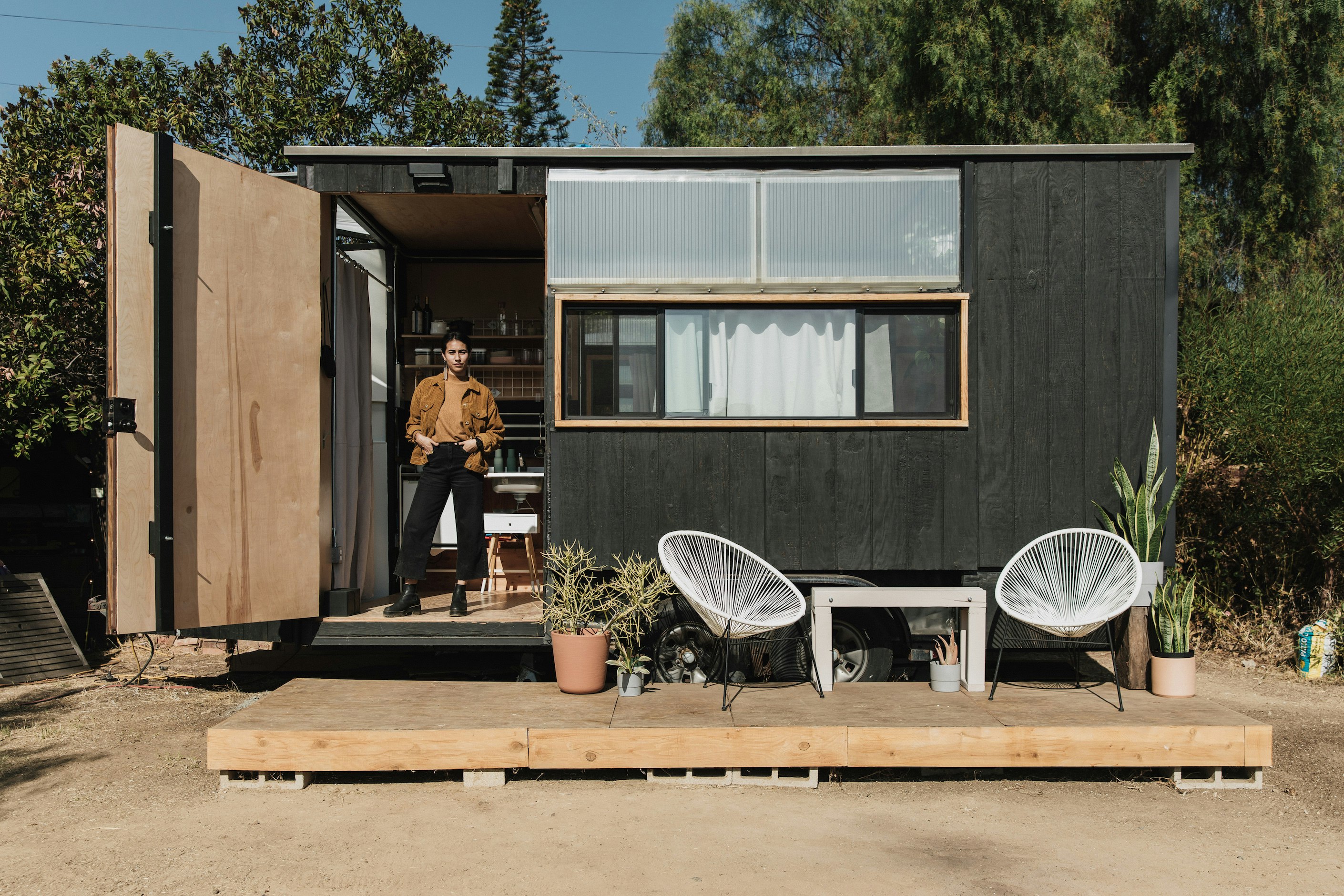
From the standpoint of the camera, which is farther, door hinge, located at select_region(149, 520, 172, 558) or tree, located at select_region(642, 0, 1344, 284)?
tree, located at select_region(642, 0, 1344, 284)

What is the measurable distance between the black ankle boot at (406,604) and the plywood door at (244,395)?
39 centimetres

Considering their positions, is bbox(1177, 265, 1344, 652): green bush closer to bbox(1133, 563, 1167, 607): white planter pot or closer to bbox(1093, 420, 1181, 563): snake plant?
bbox(1093, 420, 1181, 563): snake plant

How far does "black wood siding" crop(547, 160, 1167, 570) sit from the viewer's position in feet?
14.9

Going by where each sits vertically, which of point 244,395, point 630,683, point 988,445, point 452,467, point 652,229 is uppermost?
point 652,229

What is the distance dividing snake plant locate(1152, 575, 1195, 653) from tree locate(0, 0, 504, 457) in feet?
19.4

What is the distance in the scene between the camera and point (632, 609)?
13.7ft

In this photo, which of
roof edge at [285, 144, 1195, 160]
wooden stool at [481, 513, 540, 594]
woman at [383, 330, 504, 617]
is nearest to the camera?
roof edge at [285, 144, 1195, 160]

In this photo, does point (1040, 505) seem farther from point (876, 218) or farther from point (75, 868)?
point (75, 868)

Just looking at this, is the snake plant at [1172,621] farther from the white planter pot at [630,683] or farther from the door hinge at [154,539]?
the door hinge at [154,539]

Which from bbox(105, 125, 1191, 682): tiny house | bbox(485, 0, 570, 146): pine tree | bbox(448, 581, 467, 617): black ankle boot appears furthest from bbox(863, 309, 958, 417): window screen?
bbox(485, 0, 570, 146): pine tree

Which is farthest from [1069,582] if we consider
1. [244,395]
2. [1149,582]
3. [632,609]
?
[244,395]

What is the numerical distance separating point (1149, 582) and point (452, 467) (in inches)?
142

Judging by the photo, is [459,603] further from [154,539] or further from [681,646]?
[154,539]

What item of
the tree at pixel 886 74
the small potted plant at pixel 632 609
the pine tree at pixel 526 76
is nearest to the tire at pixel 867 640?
the small potted plant at pixel 632 609
